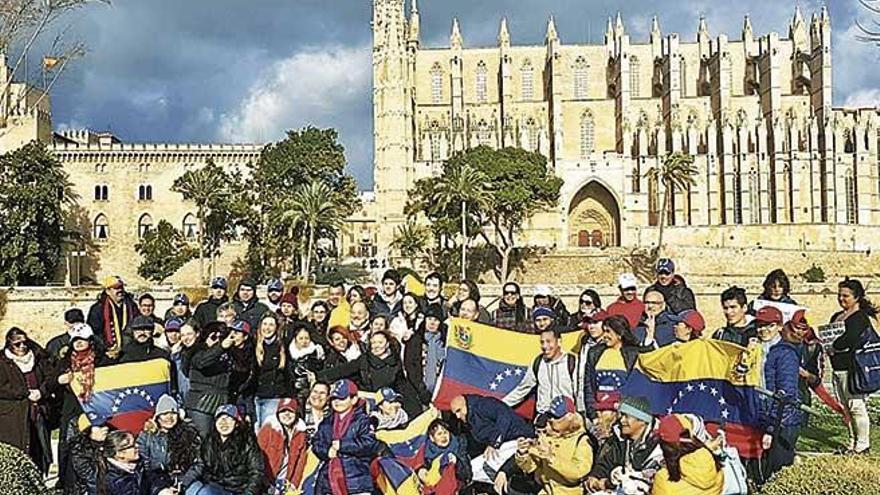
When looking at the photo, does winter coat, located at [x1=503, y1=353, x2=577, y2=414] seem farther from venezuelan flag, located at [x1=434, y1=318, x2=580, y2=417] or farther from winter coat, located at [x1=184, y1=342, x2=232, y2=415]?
winter coat, located at [x1=184, y1=342, x2=232, y2=415]

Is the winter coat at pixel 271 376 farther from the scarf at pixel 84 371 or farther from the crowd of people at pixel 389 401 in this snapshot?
the scarf at pixel 84 371

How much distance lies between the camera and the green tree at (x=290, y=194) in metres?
53.3

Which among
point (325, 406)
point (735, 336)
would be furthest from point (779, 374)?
point (325, 406)

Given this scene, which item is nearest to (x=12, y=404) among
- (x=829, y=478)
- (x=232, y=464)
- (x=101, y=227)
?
(x=232, y=464)

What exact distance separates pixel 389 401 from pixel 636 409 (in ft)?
7.71

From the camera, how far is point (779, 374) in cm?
847

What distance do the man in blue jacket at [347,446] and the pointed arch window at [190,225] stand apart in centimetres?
5926

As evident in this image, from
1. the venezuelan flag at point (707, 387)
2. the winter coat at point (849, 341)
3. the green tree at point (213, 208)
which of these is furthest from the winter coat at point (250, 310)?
the green tree at point (213, 208)

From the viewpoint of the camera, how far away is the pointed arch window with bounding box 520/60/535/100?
74.6m

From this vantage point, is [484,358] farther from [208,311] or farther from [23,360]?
[23,360]

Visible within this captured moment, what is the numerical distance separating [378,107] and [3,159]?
75.3 feet

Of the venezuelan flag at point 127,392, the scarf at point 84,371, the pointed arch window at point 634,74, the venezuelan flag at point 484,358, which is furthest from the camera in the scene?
the pointed arch window at point 634,74

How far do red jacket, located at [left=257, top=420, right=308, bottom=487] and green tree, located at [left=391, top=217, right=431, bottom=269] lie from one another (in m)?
47.0

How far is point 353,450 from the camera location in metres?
8.05
